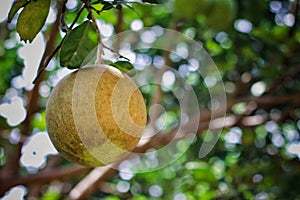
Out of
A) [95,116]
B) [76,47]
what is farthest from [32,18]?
[95,116]

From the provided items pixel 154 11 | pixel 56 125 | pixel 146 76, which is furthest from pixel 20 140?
pixel 56 125

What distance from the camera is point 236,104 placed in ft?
8.43

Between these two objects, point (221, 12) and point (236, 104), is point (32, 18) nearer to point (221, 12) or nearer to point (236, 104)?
point (221, 12)

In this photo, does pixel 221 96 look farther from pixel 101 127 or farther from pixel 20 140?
pixel 101 127

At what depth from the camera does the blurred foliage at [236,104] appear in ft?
7.43

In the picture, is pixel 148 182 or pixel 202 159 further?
pixel 148 182

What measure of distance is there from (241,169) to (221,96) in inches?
14.9

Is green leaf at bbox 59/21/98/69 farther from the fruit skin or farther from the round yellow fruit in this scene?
the round yellow fruit

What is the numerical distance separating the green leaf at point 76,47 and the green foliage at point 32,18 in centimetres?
6

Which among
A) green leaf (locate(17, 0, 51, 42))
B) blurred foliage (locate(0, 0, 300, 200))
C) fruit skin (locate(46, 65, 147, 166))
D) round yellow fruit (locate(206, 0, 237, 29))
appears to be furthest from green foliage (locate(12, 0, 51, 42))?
blurred foliage (locate(0, 0, 300, 200))

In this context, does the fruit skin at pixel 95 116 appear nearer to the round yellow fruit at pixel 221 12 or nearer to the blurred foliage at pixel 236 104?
the round yellow fruit at pixel 221 12

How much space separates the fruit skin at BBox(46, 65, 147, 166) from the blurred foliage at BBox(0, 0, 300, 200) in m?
1.13

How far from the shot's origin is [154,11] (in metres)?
2.59

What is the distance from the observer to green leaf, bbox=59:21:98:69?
107 cm
